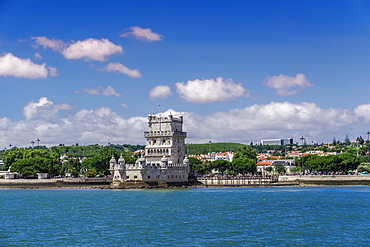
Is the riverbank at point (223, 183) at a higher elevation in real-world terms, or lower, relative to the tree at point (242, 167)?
lower

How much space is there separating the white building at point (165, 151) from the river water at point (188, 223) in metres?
35.6

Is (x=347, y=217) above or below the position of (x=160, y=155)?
below

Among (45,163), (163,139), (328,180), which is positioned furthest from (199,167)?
(328,180)

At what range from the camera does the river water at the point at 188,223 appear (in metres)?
38.6

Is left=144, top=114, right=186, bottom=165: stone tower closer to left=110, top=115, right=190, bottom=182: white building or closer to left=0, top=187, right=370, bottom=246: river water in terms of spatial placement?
left=110, top=115, right=190, bottom=182: white building

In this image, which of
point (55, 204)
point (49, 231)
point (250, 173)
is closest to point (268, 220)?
point (49, 231)

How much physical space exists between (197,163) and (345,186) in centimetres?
4388

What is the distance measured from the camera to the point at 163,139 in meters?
109

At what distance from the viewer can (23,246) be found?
122 ft

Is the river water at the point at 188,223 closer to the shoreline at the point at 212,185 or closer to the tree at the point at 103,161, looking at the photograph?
the shoreline at the point at 212,185

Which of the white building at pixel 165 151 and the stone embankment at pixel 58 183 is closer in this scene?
the white building at pixel 165 151

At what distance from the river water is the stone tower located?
136 feet

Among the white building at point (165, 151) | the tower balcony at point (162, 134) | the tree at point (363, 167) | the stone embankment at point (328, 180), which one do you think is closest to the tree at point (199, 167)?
the white building at point (165, 151)

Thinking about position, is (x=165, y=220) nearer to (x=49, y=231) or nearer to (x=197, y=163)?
(x=49, y=231)
